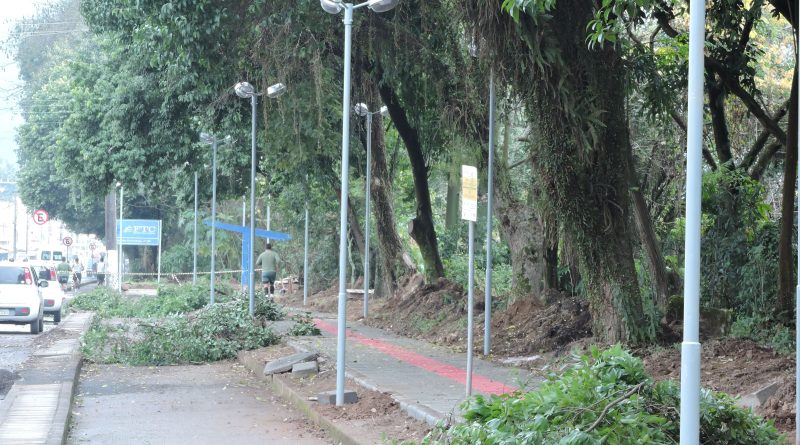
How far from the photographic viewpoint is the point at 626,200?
1418 cm

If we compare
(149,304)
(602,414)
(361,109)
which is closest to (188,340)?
(361,109)

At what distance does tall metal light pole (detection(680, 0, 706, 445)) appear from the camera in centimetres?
583

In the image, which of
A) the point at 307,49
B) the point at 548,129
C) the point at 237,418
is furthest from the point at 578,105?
the point at 307,49

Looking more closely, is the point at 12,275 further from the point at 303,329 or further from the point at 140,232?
the point at 140,232

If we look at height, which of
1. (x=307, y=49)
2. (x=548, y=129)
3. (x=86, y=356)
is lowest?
(x=86, y=356)

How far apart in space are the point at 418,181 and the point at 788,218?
38.6 ft

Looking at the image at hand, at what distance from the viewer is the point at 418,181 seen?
24.5 metres

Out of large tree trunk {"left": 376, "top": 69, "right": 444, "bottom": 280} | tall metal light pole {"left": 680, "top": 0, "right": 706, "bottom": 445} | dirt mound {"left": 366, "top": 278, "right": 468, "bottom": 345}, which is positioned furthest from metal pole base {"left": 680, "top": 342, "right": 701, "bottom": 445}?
large tree trunk {"left": 376, "top": 69, "right": 444, "bottom": 280}

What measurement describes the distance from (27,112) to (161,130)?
114 feet

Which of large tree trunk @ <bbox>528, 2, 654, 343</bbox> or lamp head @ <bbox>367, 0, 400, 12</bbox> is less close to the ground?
lamp head @ <bbox>367, 0, 400, 12</bbox>

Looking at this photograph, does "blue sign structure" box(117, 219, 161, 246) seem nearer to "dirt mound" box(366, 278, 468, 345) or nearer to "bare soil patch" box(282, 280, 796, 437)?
"bare soil patch" box(282, 280, 796, 437)

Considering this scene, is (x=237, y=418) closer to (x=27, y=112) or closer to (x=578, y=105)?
(x=578, y=105)

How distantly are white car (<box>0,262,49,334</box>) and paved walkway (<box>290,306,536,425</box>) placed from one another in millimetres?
8426

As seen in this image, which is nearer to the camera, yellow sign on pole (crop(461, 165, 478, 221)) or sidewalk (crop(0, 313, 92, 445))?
sidewalk (crop(0, 313, 92, 445))
